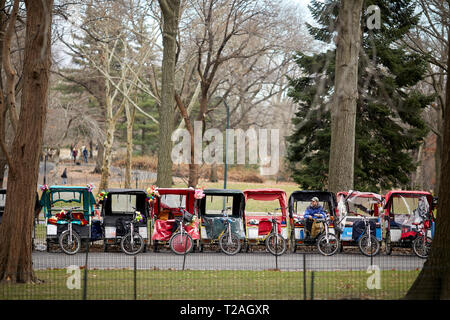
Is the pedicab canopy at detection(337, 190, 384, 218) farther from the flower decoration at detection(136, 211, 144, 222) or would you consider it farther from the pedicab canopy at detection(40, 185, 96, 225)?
the pedicab canopy at detection(40, 185, 96, 225)

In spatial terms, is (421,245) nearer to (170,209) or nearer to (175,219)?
(175,219)

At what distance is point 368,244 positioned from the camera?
17500mm

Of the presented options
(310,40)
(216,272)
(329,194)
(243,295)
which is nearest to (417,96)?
(310,40)

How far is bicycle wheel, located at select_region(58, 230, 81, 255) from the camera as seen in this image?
17281 mm

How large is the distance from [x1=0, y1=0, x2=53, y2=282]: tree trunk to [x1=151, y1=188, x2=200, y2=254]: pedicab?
5.05m

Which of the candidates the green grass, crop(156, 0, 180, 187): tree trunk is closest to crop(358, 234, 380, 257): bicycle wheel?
the green grass

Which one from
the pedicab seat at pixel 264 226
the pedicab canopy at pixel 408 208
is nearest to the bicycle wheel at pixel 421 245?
the pedicab canopy at pixel 408 208

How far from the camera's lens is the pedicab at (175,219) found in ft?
57.6

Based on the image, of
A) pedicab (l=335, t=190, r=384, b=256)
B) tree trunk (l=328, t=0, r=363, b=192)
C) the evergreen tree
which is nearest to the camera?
pedicab (l=335, t=190, r=384, b=256)

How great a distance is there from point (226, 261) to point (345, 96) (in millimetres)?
8110

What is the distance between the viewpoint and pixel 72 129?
48.8 m

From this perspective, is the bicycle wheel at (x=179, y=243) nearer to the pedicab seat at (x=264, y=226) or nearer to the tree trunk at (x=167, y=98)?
the pedicab seat at (x=264, y=226)
